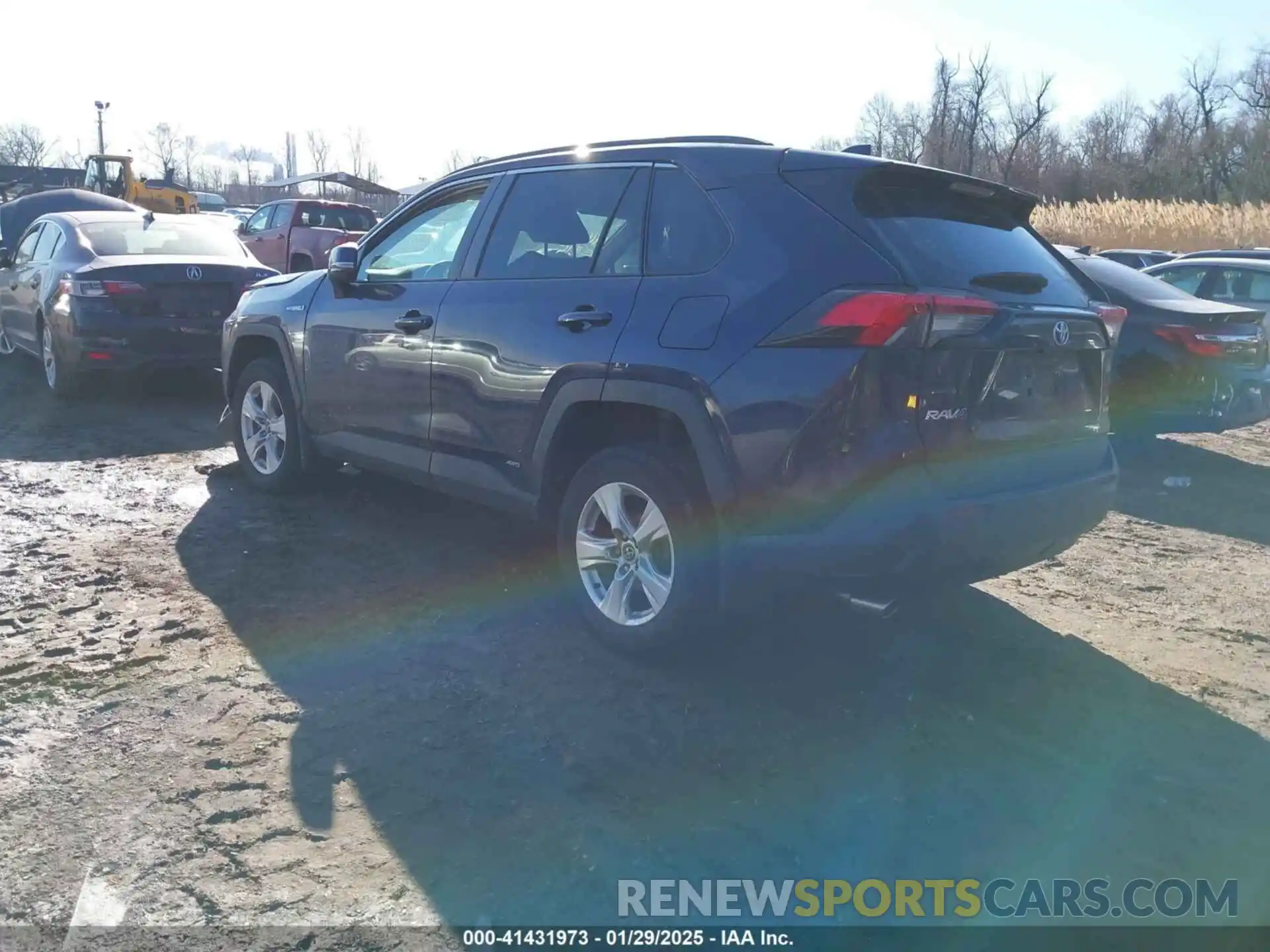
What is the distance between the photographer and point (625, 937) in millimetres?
2643

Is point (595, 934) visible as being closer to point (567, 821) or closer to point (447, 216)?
point (567, 821)

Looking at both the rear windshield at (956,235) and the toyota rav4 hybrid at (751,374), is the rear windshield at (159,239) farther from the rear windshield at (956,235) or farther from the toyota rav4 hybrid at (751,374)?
the rear windshield at (956,235)

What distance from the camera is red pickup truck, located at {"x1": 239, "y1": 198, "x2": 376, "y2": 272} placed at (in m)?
18.2

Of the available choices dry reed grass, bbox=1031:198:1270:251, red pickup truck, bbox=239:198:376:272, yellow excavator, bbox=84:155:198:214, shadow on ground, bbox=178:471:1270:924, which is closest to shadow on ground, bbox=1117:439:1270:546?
shadow on ground, bbox=178:471:1270:924

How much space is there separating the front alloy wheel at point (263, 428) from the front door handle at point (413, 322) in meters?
1.38

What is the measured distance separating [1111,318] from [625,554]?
6.90 feet

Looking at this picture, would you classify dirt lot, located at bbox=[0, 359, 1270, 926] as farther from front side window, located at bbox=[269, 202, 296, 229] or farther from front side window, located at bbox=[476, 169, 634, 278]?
front side window, located at bbox=[269, 202, 296, 229]

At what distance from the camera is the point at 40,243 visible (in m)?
9.87

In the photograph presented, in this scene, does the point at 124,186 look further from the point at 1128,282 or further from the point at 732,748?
the point at 732,748

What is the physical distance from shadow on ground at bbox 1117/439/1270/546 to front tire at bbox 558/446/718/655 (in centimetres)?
409

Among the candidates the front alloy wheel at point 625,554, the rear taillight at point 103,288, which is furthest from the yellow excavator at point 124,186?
the front alloy wheel at point 625,554

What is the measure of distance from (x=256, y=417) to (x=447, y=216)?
198cm

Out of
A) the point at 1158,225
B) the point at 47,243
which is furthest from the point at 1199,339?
the point at 1158,225

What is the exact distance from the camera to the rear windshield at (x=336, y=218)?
60.8 ft
